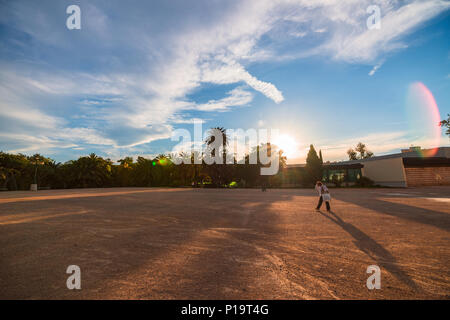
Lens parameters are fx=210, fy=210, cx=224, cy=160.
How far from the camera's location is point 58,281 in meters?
3.55

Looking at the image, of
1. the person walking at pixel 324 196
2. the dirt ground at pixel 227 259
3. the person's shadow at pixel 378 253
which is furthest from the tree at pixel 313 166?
the person's shadow at pixel 378 253

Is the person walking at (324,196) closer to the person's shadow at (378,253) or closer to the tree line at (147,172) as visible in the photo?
the person's shadow at (378,253)

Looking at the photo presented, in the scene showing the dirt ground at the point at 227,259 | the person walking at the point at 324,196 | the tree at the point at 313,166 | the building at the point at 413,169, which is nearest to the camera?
the dirt ground at the point at 227,259

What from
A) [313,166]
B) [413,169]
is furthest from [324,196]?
[413,169]

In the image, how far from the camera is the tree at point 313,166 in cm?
3575

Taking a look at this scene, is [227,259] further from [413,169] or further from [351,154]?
[351,154]

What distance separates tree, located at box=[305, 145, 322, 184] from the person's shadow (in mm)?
30521

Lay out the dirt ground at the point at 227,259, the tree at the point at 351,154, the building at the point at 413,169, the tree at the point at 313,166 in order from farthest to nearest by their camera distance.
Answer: the tree at the point at 351,154
the tree at the point at 313,166
the building at the point at 413,169
the dirt ground at the point at 227,259

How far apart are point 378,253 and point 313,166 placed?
33283 millimetres

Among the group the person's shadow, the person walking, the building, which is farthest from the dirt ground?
the building

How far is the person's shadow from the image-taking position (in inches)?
143

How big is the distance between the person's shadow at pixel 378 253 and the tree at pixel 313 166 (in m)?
30.5

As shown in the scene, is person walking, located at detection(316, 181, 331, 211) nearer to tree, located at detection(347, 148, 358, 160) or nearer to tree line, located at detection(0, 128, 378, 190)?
tree line, located at detection(0, 128, 378, 190)

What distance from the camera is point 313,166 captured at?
3594cm
